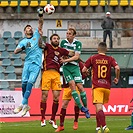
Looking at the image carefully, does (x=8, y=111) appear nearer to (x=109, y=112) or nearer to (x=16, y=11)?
(x=109, y=112)

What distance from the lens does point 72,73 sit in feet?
48.1

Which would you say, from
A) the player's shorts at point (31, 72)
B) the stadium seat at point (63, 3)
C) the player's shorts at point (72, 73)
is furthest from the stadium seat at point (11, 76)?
the player's shorts at point (31, 72)

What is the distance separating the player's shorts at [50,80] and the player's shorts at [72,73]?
23 centimetres

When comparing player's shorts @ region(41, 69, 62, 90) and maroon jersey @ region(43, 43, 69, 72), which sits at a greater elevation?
maroon jersey @ region(43, 43, 69, 72)

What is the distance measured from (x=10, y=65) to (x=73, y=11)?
4996 millimetres

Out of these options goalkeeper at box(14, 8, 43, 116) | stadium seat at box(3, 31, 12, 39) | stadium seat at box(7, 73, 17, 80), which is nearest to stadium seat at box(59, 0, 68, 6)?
stadium seat at box(3, 31, 12, 39)

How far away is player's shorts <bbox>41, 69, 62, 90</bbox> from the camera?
14422mm

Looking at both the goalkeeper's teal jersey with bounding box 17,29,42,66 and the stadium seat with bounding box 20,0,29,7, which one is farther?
the stadium seat with bounding box 20,0,29,7

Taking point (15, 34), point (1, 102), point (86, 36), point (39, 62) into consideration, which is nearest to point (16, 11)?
point (15, 34)

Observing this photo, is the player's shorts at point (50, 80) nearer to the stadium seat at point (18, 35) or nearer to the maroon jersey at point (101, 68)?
the maroon jersey at point (101, 68)

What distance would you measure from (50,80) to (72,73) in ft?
1.93

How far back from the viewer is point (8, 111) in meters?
21.9

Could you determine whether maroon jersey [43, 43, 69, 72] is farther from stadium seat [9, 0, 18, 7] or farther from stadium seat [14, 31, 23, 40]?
stadium seat [9, 0, 18, 7]

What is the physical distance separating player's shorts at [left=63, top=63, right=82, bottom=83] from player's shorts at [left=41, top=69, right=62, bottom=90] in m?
0.23
